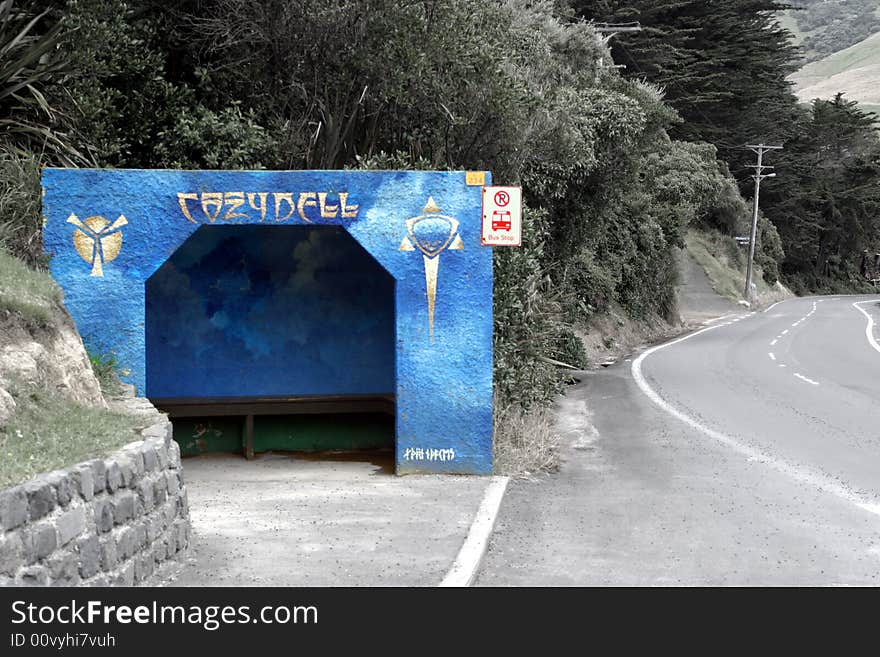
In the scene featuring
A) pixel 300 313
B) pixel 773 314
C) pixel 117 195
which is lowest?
pixel 773 314

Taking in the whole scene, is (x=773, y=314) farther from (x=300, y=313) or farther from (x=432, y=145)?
(x=300, y=313)

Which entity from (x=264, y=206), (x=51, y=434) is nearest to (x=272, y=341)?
(x=264, y=206)

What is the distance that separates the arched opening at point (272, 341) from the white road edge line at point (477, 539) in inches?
112

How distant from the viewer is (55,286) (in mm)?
9539

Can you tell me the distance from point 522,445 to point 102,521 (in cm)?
675

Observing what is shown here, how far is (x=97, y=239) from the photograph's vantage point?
36.3 feet

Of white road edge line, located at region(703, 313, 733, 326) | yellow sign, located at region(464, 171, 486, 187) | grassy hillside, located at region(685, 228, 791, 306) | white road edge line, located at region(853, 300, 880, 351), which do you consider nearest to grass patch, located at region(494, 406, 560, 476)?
yellow sign, located at region(464, 171, 486, 187)

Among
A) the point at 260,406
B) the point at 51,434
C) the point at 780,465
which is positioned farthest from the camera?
the point at 260,406

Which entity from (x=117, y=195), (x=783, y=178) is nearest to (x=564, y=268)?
(x=117, y=195)

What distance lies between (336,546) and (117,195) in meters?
4.55

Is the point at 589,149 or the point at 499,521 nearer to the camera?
the point at 499,521

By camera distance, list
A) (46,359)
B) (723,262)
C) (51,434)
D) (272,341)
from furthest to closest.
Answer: (723,262) → (272,341) → (46,359) → (51,434)

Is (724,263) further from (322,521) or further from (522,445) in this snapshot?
(322,521)

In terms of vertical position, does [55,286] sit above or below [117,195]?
below
